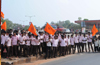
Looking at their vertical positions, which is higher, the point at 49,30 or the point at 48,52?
the point at 49,30

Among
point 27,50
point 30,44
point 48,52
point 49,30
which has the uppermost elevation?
point 49,30

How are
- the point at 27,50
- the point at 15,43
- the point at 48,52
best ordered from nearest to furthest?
the point at 15,43 < the point at 27,50 < the point at 48,52

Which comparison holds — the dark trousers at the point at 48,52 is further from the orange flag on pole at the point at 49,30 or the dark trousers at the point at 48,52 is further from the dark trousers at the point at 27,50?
the dark trousers at the point at 27,50

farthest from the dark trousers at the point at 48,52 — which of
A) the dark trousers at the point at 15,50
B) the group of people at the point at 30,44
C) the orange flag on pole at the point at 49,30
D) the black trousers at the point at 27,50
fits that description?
the dark trousers at the point at 15,50

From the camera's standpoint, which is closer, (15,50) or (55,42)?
(15,50)

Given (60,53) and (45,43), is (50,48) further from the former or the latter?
(60,53)

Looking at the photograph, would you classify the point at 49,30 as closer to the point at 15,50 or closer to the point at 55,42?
the point at 55,42

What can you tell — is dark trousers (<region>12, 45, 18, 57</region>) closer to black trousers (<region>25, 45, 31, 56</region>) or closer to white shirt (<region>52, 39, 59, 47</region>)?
black trousers (<region>25, 45, 31, 56</region>)

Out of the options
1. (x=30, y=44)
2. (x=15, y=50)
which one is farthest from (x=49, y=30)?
(x=15, y=50)

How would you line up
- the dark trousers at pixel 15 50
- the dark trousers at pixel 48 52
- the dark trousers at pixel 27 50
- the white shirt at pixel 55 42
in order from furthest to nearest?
the white shirt at pixel 55 42, the dark trousers at pixel 48 52, the dark trousers at pixel 27 50, the dark trousers at pixel 15 50

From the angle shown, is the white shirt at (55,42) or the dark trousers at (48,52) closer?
the dark trousers at (48,52)

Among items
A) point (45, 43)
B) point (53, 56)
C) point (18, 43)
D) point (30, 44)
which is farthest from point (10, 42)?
point (53, 56)

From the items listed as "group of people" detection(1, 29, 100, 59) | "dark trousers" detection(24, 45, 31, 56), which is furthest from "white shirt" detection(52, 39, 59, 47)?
"dark trousers" detection(24, 45, 31, 56)

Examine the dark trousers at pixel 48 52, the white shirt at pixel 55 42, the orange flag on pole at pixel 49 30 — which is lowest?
the dark trousers at pixel 48 52
